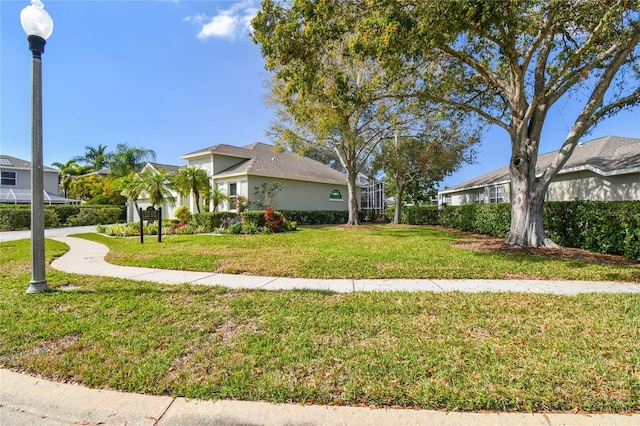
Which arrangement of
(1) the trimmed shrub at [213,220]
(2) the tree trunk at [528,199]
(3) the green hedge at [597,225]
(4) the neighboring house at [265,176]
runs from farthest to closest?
(4) the neighboring house at [265,176]
(1) the trimmed shrub at [213,220]
(2) the tree trunk at [528,199]
(3) the green hedge at [597,225]

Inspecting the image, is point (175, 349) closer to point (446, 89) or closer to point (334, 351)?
point (334, 351)

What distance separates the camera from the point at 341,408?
233 cm

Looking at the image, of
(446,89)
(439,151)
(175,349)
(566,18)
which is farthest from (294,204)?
(175,349)

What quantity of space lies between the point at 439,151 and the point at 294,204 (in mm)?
10900

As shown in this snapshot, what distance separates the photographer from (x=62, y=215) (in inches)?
966

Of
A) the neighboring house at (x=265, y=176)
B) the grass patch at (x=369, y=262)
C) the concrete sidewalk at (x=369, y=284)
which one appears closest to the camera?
the concrete sidewalk at (x=369, y=284)

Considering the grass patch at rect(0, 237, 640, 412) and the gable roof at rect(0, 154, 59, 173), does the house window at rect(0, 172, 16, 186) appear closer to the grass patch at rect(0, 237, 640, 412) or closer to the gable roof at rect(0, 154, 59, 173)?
the gable roof at rect(0, 154, 59, 173)

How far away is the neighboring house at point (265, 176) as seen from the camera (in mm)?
21031

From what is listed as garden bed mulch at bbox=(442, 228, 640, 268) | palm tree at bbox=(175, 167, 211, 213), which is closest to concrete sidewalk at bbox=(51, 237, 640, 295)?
garden bed mulch at bbox=(442, 228, 640, 268)

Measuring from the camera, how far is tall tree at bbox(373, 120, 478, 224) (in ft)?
65.6

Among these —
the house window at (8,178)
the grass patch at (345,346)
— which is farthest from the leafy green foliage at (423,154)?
the house window at (8,178)

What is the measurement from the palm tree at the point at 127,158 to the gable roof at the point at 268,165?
1363 cm

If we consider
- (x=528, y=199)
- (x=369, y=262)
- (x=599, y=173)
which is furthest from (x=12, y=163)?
(x=599, y=173)

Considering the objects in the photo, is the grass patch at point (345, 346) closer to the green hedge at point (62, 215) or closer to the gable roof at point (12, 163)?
the green hedge at point (62, 215)
